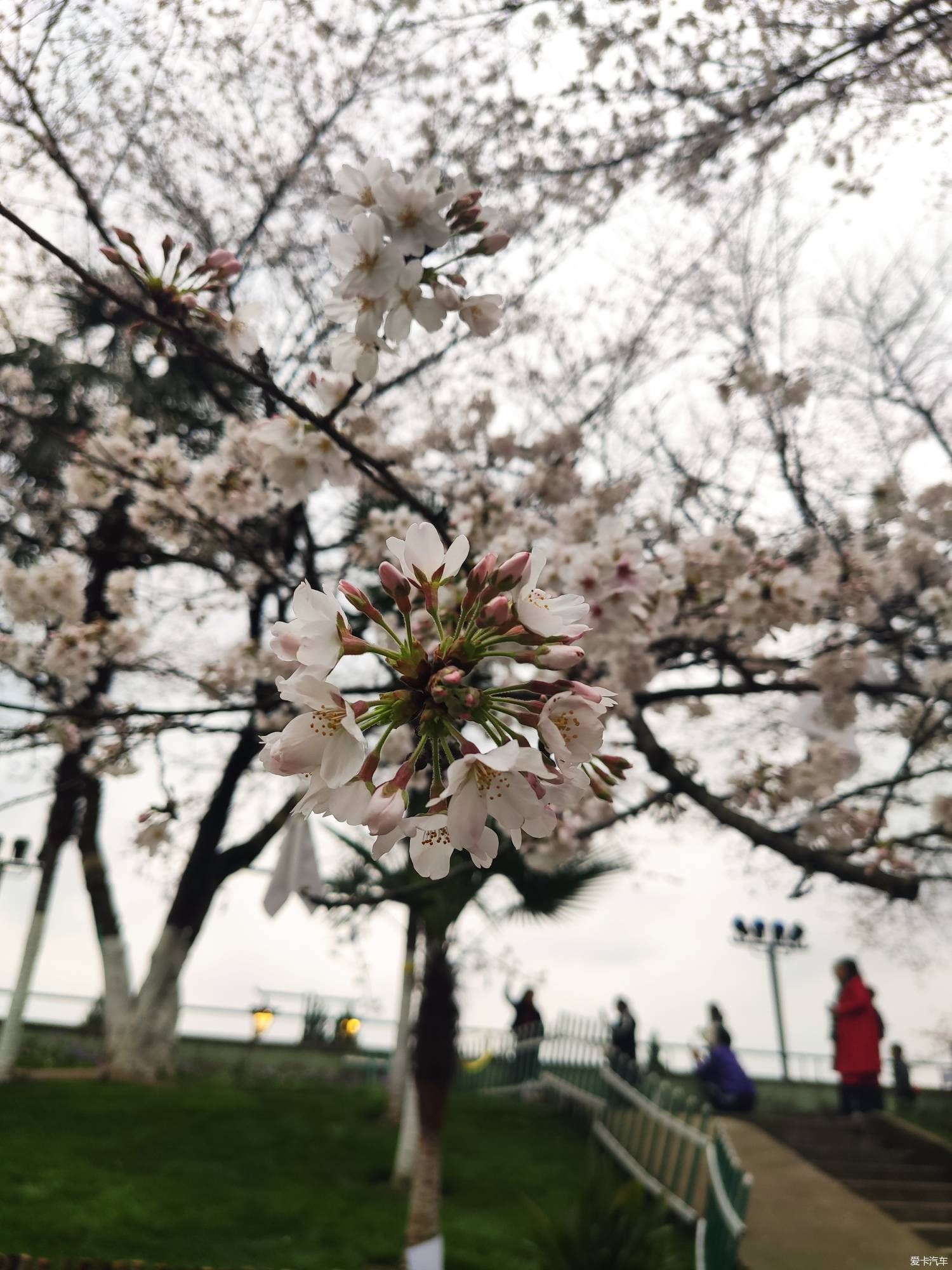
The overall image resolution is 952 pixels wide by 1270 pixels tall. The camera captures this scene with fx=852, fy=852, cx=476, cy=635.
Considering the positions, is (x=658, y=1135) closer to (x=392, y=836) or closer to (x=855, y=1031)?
(x=855, y=1031)

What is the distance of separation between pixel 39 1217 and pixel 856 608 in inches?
227

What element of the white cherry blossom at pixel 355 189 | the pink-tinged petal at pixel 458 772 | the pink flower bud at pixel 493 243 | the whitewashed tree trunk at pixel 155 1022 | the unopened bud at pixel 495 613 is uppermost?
the pink flower bud at pixel 493 243

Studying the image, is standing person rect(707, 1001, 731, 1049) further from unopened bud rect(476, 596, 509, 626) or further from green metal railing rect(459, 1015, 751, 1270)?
unopened bud rect(476, 596, 509, 626)

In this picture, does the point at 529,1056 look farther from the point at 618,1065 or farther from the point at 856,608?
the point at 856,608

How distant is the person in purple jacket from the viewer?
8516 millimetres

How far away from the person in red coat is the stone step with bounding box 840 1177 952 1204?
1.20 meters

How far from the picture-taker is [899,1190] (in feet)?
22.7

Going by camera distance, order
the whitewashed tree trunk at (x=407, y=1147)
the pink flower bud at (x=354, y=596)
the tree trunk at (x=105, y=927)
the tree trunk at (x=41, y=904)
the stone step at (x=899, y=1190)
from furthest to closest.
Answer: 1. the tree trunk at (x=105, y=927)
2. the tree trunk at (x=41, y=904)
3. the whitewashed tree trunk at (x=407, y=1147)
4. the stone step at (x=899, y=1190)
5. the pink flower bud at (x=354, y=596)

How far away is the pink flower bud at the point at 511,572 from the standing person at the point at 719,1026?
8.98 metres

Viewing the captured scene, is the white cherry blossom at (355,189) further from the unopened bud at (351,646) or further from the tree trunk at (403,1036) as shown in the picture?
the tree trunk at (403,1036)

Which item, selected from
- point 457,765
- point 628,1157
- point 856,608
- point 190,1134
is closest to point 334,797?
point 457,765

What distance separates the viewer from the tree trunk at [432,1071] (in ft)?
16.9

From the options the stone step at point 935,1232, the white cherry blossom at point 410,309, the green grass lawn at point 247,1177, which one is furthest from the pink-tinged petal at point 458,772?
the stone step at point 935,1232

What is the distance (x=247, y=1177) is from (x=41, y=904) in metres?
4.63
